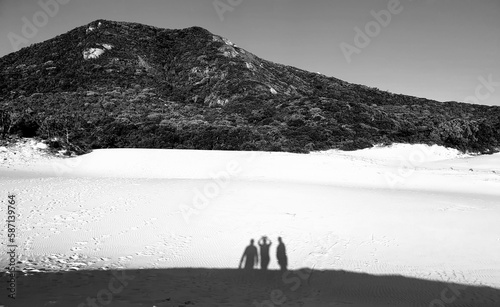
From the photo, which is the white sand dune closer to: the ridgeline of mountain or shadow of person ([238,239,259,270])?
shadow of person ([238,239,259,270])

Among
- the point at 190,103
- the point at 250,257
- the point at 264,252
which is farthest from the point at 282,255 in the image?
the point at 190,103

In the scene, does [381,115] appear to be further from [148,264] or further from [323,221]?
[148,264]

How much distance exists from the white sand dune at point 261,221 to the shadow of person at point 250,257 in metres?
0.16

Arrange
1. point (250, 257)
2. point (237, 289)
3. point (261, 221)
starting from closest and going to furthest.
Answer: point (237, 289)
point (250, 257)
point (261, 221)

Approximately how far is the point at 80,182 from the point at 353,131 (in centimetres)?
2222

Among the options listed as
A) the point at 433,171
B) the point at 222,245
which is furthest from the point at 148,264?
the point at 433,171

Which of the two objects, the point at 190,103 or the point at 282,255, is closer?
the point at 282,255

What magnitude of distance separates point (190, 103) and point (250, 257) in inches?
1355

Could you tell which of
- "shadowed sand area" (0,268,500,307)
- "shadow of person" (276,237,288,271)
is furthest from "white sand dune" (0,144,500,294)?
"shadowed sand area" (0,268,500,307)

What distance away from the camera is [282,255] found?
6.34 meters

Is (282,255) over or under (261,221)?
under

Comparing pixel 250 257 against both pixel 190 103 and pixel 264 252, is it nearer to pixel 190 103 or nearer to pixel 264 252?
pixel 264 252

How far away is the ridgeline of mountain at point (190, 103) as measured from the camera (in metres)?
25.2

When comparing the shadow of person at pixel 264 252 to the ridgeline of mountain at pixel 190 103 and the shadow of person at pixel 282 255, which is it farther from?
the ridgeline of mountain at pixel 190 103
